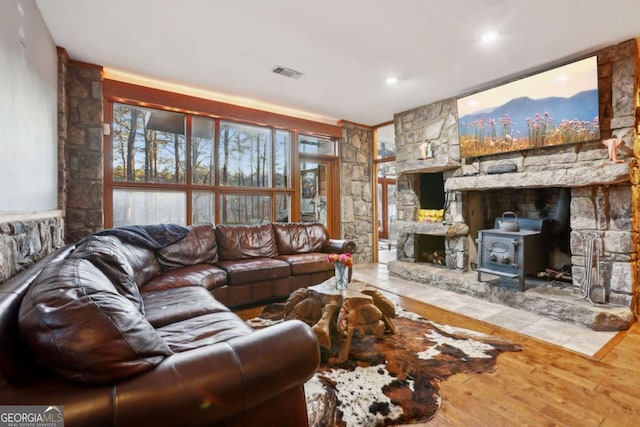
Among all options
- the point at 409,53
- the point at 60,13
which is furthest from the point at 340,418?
the point at 60,13

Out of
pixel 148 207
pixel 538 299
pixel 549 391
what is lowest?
pixel 549 391

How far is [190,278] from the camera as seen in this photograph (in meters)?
2.61

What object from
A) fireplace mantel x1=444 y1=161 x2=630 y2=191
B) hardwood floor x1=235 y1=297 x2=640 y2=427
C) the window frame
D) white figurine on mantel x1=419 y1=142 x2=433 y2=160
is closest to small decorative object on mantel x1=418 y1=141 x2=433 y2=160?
white figurine on mantel x1=419 y1=142 x2=433 y2=160

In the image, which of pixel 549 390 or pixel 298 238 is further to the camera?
pixel 298 238

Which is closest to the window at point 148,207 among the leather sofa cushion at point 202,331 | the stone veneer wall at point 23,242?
the stone veneer wall at point 23,242

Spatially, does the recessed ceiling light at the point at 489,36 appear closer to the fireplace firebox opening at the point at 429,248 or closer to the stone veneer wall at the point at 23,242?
the fireplace firebox opening at the point at 429,248

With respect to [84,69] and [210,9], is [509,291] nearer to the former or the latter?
[210,9]

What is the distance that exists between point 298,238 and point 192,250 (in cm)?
137

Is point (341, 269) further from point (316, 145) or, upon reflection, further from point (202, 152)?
point (316, 145)

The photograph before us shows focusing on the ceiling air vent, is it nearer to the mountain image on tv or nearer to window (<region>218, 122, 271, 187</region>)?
window (<region>218, 122, 271, 187</region>)

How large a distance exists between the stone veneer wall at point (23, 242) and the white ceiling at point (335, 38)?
5.61ft

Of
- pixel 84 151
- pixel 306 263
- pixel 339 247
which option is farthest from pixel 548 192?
pixel 84 151

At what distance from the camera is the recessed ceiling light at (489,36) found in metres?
2.58

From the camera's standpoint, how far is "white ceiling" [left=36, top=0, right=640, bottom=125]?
2264 millimetres
